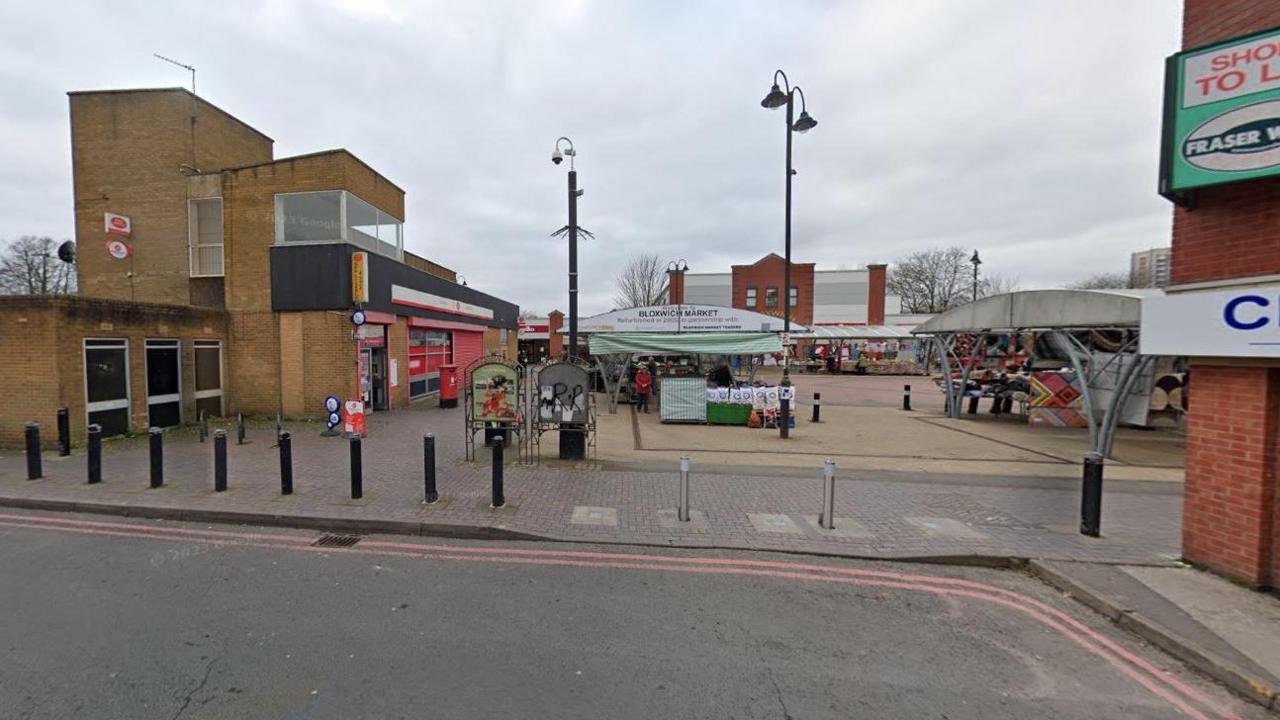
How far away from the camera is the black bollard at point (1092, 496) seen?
217 inches

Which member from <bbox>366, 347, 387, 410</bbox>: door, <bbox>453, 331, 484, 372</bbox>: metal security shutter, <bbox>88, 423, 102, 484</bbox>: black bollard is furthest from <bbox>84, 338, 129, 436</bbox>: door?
<bbox>453, 331, 484, 372</bbox>: metal security shutter

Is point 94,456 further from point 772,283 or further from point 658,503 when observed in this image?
point 772,283

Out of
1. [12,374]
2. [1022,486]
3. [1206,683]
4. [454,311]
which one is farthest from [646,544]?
[454,311]

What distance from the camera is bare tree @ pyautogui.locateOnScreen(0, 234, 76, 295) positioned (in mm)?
38125

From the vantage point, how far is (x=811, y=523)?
5.89 metres

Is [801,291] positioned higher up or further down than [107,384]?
higher up

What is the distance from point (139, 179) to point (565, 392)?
13.9 m

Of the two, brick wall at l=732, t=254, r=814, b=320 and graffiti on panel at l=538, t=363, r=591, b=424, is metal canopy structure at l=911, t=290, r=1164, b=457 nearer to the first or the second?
graffiti on panel at l=538, t=363, r=591, b=424

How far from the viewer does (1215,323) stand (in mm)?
4164

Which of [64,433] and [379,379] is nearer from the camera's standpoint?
[64,433]

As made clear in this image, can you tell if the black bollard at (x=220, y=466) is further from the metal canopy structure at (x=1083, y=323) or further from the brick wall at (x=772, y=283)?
the brick wall at (x=772, y=283)

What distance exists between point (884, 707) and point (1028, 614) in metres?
2.07

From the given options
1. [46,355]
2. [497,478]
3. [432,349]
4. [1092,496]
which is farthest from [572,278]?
[432,349]

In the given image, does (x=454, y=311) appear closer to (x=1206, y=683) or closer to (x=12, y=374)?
(x=12, y=374)
